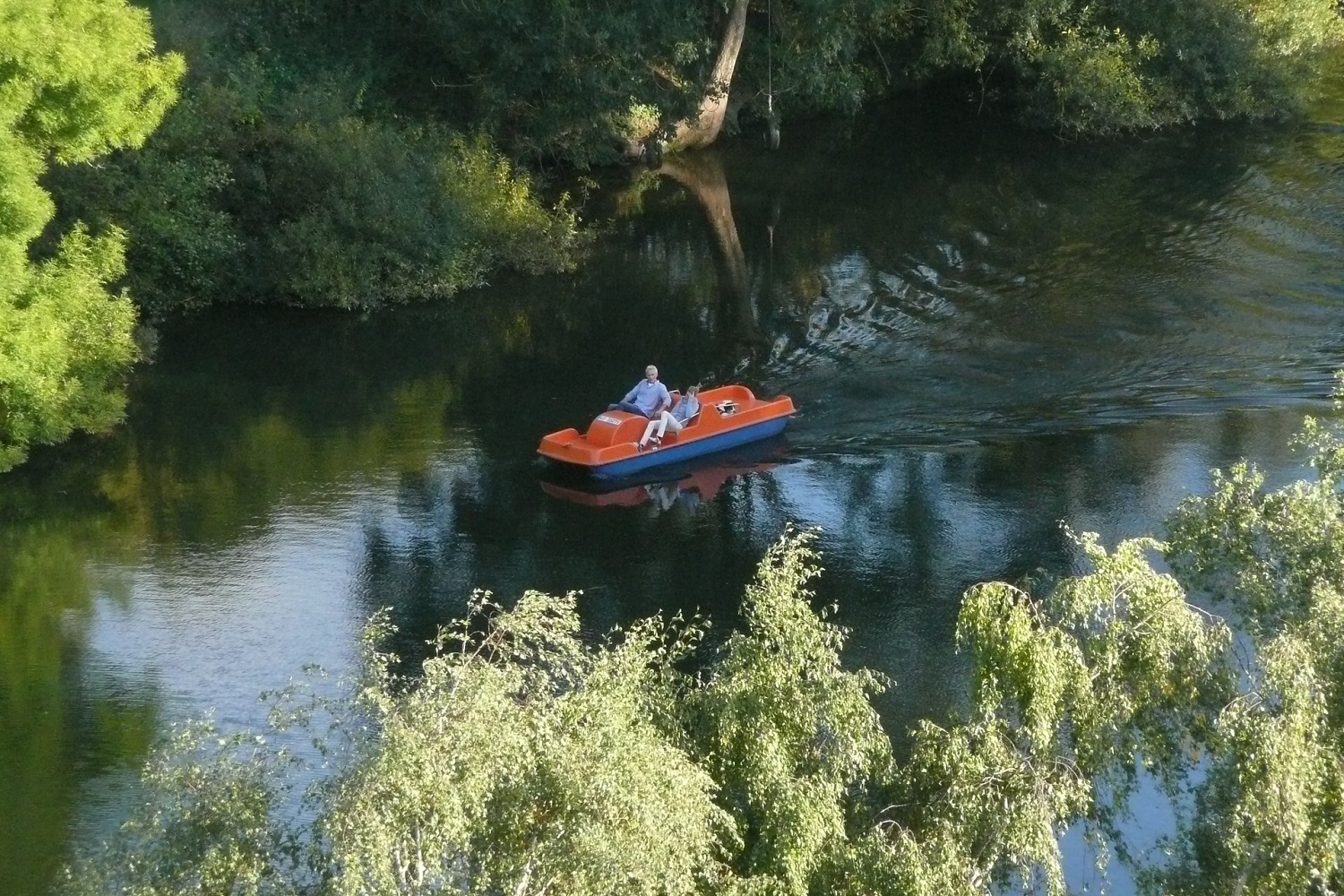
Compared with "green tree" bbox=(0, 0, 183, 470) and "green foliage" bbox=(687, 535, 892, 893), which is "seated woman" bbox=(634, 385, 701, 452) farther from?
"green foliage" bbox=(687, 535, 892, 893)

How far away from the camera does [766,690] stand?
29.6 feet

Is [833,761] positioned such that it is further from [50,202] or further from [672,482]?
[50,202]

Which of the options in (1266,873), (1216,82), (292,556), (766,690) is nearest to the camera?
(1266,873)

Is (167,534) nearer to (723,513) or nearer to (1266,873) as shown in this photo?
(723,513)

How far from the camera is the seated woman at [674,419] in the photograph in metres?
19.2

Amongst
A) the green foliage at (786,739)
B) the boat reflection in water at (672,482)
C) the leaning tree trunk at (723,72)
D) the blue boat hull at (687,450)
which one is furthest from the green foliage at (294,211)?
the green foliage at (786,739)

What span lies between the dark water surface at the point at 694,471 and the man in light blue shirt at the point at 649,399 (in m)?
0.97

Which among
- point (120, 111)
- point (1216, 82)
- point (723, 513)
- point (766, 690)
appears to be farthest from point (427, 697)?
point (1216, 82)

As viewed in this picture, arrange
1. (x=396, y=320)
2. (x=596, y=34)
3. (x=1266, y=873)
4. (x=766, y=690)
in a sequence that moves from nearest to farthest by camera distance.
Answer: (x=1266, y=873)
(x=766, y=690)
(x=396, y=320)
(x=596, y=34)

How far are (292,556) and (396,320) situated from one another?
9.22 m

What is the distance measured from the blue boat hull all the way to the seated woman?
0.49ft

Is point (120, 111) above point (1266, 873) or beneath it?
above

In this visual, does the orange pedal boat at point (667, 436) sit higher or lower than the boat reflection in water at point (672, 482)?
higher

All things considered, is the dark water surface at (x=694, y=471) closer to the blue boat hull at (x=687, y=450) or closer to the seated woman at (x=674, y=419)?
the blue boat hull at (x=687, y=450)
